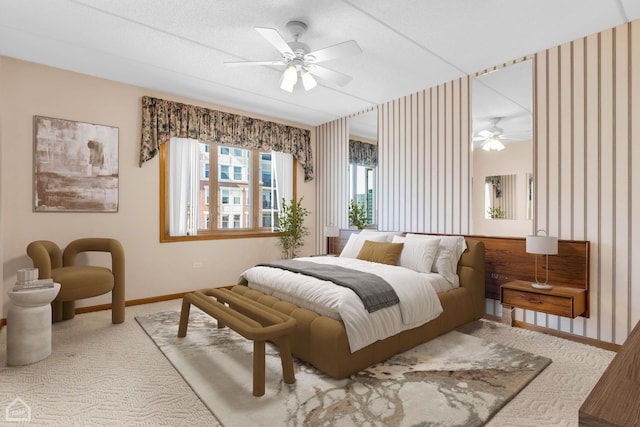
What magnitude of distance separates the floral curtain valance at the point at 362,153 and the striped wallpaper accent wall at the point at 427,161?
1.26 feet

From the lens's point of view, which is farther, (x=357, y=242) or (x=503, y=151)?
(x=357, y=242)

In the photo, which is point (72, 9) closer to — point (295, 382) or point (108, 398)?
point (108, 398)

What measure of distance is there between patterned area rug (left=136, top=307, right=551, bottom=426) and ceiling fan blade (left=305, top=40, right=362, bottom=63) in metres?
2.57

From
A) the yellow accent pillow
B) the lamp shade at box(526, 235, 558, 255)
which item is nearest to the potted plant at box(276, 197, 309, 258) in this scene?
the yellow accent pillow

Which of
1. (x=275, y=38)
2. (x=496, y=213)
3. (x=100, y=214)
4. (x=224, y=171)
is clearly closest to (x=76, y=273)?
(x=100, y=214)

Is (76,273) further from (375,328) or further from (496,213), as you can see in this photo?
(496,213)

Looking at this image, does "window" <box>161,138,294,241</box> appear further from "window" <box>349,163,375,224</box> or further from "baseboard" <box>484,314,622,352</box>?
"baseboard" <box>484,314,622,352</box>

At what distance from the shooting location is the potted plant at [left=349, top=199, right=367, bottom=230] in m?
5.33

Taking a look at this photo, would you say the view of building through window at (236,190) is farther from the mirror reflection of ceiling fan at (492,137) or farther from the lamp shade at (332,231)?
the mirror reflection of ceiling fan at (492,137)

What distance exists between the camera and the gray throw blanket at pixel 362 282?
2.55 metres

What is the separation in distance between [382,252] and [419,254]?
1.35 ft

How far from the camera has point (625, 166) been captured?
2.89 metres

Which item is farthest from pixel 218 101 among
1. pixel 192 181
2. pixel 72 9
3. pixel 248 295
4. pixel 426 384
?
pixel 426 384

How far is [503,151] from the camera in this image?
366 centimetres
